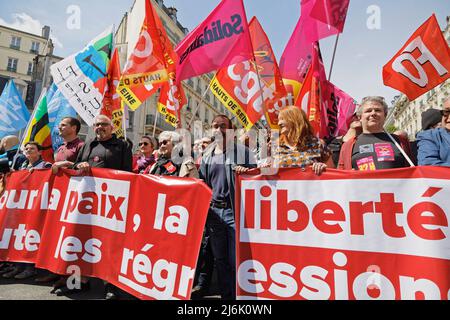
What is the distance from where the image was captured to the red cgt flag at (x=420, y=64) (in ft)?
10.9

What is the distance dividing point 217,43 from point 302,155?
1.96m

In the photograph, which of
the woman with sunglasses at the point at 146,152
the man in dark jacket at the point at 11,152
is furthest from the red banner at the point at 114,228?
the woman with sunglasses at the point at 146,152

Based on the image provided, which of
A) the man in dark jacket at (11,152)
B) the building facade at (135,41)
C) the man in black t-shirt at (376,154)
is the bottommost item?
the man in black t-shirt at (376,154)

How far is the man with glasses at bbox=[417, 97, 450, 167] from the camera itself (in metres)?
2.17

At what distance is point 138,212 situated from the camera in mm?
2625

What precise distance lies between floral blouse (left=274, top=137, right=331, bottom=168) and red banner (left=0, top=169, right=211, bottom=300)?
2.25 ft

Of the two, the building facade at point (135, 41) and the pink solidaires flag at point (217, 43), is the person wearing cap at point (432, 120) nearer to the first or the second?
the pink solidaires flag at point (217, 43)

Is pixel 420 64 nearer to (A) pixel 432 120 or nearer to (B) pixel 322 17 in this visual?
(A) pixel 432 120

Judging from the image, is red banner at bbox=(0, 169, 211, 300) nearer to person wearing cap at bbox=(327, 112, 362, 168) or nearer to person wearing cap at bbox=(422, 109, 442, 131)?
person wearing cap at bbox=(327, 112, 362, 168)

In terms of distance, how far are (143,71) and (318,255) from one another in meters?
3.85

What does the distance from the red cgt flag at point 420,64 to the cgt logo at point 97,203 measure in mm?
3259

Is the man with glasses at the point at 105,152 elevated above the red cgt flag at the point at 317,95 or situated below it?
below

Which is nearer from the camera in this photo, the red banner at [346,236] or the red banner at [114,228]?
the red banner at [346,236]

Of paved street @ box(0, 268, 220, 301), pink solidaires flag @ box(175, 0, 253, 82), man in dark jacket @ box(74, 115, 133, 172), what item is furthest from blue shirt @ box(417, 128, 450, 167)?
man in dark jacket @ box(74, 115, 133, 172)
